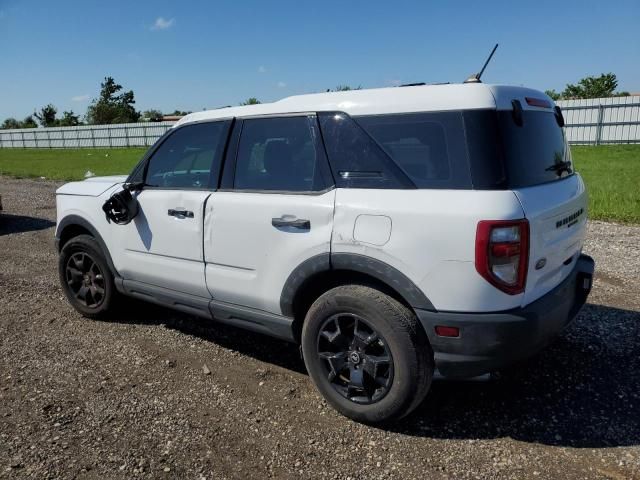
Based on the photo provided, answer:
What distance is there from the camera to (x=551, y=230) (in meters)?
2.84

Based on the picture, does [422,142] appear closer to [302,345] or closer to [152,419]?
[302,345]

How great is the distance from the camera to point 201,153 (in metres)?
3.88

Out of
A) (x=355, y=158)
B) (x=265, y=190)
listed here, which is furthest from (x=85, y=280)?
(x=355, y=158)

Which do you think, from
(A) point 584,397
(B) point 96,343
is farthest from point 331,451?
(B) point 96,343

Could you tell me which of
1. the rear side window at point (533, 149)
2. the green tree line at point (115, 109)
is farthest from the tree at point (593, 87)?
the rear side window at point (533, 149)

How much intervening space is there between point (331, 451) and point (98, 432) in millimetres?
1379

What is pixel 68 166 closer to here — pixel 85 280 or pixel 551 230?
pixel 85 280

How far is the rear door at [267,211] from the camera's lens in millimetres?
3113

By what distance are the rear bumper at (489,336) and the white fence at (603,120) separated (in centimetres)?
2692

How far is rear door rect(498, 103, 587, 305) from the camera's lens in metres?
2.68

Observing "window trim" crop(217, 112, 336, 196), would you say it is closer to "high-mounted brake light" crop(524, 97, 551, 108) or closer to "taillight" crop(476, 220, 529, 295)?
"taillight" crop(476, 220, 529, 295)

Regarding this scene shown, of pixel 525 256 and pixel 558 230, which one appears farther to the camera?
pixel 558 230

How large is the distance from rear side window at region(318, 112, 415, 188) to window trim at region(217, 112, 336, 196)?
4 centimetres

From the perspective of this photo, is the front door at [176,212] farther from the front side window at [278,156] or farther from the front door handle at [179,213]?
the front side window at [278,156]
